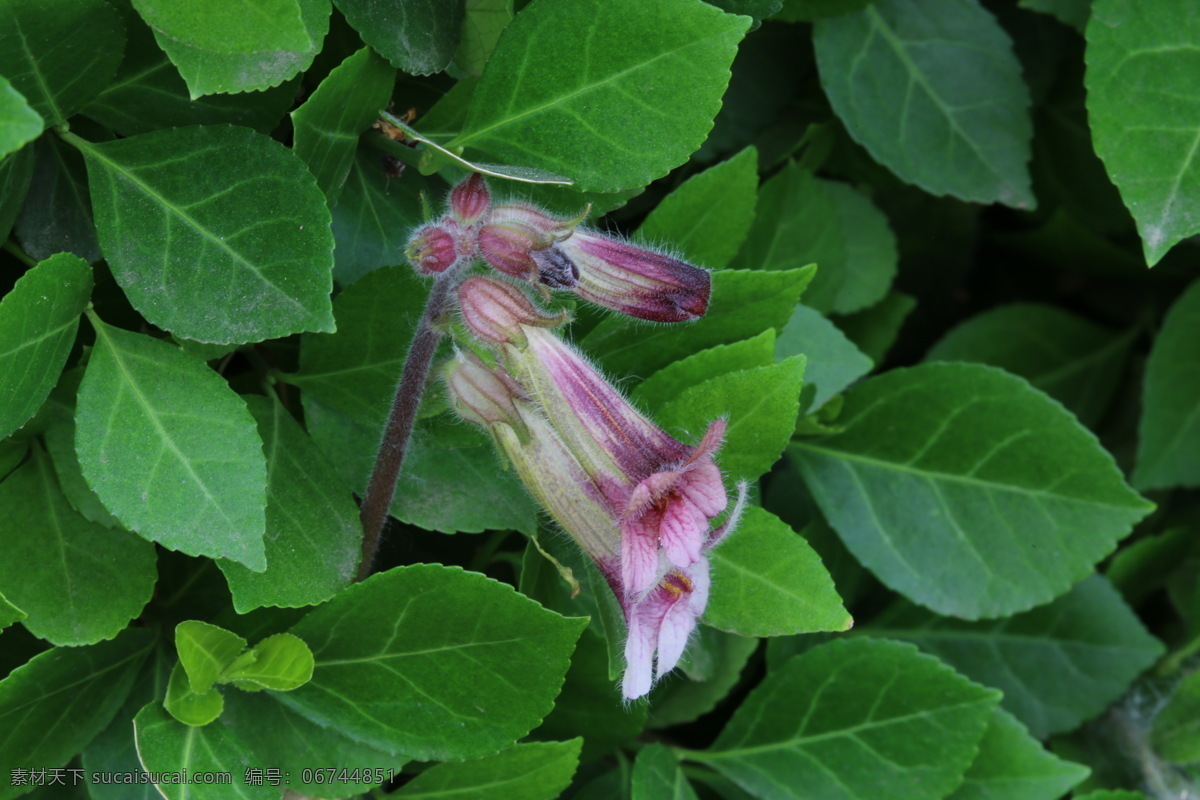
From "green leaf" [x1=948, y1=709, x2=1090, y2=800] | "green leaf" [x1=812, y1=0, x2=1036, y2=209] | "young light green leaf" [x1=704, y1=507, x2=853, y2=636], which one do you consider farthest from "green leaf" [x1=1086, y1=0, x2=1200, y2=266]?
"green leaf" [x1=948, y1=709, x2=1090, y2=800]

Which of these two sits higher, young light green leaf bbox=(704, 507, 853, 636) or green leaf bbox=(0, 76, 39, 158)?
green leaf bbox=(0, 76, 39, 158)

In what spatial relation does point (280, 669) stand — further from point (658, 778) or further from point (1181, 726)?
point (1181, 726)

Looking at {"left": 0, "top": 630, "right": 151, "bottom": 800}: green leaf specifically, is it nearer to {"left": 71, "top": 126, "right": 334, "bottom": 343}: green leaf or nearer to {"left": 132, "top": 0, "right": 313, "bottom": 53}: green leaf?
{"left": 71, "top": 126, "right": 334, "bottom": 343}: green leaf

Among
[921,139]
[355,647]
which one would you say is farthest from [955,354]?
[355,647]

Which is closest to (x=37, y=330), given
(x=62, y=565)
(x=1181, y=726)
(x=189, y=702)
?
(x=62, y=565)

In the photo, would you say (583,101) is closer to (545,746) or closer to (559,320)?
(559,320)

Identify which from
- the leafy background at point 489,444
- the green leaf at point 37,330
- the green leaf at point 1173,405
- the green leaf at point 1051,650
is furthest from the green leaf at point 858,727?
the green leaf at point 37,330
